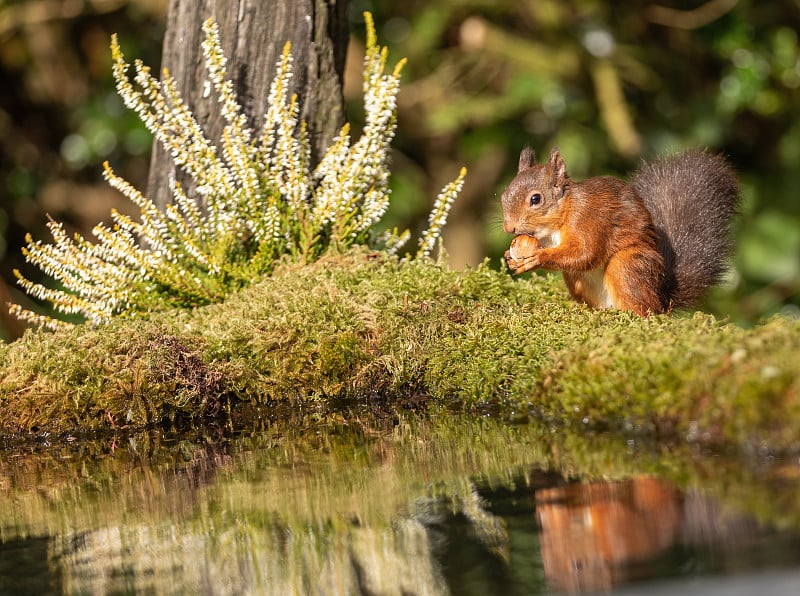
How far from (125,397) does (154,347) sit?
0.56 feet

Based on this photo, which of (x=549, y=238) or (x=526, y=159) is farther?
(x=526, y=159)

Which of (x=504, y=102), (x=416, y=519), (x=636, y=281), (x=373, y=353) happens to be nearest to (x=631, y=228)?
(x=636, y=281)

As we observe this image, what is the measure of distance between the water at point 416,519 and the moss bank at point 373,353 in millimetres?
184

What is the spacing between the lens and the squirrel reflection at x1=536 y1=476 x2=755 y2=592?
1445 millimetres

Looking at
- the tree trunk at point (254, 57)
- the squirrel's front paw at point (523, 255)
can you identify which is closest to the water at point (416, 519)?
the squirrel's front paw at point (523, 255)

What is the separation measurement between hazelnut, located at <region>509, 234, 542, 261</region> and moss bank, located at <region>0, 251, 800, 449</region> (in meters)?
0.16

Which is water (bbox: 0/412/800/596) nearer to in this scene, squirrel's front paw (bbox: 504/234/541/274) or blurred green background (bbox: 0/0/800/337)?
squirrel's front paw (bbox: 504/234/541/274)

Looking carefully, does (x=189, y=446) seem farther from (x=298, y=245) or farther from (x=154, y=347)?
(x=298, y=245)

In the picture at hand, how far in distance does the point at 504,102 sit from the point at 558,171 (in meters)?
3.30

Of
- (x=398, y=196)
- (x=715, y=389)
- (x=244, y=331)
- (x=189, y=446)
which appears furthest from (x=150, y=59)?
(x=715, y=389)

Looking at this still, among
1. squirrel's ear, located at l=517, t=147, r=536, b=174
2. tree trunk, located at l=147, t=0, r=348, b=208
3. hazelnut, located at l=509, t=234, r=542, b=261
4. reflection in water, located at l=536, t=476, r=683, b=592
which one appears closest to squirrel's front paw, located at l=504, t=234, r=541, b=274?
hazelnut, located at l=509, t=234, r=542, b=261

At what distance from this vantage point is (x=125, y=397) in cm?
296

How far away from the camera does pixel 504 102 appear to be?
648 centimetres

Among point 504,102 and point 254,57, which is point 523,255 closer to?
point 254,57
